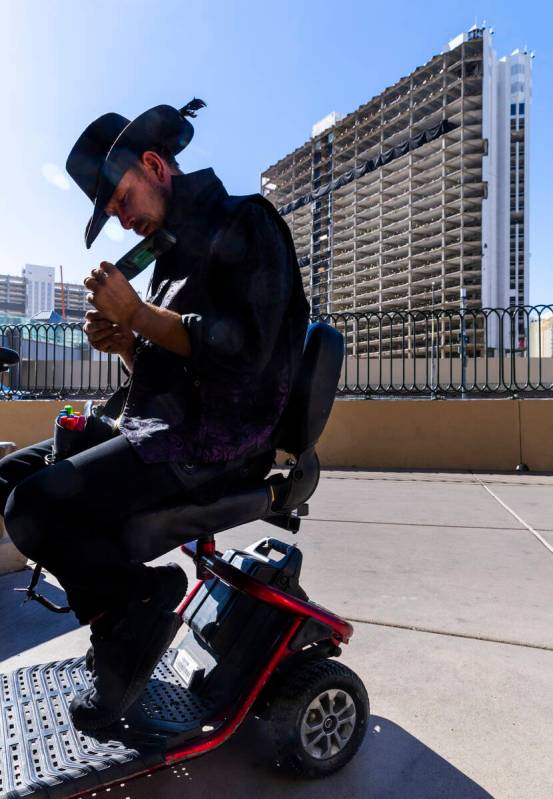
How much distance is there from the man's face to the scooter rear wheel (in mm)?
1266

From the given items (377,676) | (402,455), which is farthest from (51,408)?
(377,676)

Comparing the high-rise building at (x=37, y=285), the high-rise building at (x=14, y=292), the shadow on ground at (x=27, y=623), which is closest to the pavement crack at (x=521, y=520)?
the shadow on ground at (x=27, y=623)

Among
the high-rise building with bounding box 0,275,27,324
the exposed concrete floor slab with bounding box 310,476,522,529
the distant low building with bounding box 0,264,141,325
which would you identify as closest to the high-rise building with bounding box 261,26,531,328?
the distant low building with bounding box 0,264,141,325

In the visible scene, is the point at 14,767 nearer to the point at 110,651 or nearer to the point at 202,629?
the point at 110,651

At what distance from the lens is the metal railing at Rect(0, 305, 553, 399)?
24.3ft

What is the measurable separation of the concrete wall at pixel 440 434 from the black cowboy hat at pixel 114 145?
6.19 meters

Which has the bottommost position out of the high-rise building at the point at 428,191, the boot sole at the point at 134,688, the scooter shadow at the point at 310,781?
the scooter shadow at the point at 310,781

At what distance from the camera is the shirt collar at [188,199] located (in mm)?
1478

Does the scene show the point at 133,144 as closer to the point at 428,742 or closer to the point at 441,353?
the point at 428,742

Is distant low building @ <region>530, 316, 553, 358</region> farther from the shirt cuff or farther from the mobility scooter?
the shirt cuff

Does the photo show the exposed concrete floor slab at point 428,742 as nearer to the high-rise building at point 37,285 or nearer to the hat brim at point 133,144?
the hat brim at point 133,144

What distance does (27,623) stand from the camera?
2.56 meters

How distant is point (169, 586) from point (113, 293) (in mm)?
710

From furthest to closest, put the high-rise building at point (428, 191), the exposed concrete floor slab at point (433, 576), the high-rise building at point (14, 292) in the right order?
the high-rise building at point (428, 191), the high-rise building at point (14, 292), the exposed concrete floor slab at point (433, 576)
